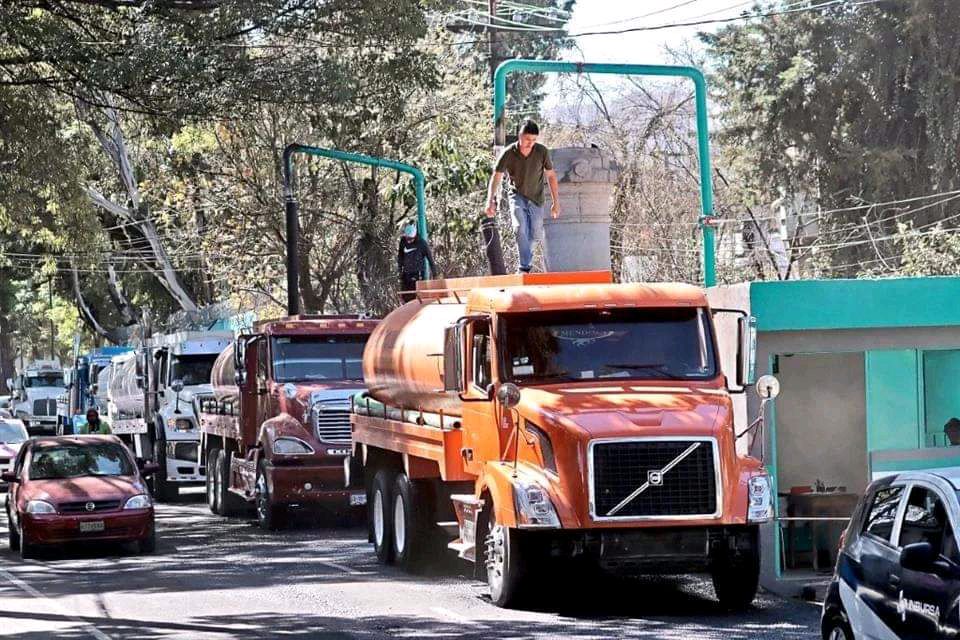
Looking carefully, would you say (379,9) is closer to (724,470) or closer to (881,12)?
(724,470)

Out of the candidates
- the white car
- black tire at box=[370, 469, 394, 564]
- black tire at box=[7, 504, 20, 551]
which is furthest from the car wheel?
the white car

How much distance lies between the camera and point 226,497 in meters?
28.5

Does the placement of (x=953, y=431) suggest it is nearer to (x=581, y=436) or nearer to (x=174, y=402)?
(x=581, y=436)

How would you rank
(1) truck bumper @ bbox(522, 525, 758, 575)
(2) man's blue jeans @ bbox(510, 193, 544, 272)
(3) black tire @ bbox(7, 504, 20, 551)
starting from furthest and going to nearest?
1. (3) black tire @ bbox(7, 504, 20, 551)
2. (2) man's blue jeans @ bbox(510, 193, 544, 272)
3. (1) truck bumper @ bbox(522, 525, 758, 575)

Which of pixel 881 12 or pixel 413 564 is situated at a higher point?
pixel 881 12

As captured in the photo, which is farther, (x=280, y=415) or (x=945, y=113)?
(x=945, y=113)

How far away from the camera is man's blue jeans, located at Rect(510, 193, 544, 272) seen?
19.3 metres

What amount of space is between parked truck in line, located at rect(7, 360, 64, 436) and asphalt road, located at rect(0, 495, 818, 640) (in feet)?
137

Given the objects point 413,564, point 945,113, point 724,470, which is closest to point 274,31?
point 413,564

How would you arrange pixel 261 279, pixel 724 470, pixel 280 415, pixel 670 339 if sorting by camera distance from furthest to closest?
1. pixel 261 279
2. pixel 280 415
3. pixel 670 339
4. pixel 724 470

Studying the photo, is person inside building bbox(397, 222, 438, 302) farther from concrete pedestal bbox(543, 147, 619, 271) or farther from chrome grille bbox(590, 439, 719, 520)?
chrome grille bbox(590, 439, 719, 520)

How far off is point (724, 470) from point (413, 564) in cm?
528

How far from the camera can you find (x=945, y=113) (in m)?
40.3

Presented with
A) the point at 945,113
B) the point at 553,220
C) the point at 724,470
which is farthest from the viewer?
the point at 945,113
